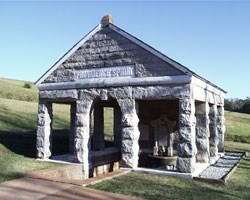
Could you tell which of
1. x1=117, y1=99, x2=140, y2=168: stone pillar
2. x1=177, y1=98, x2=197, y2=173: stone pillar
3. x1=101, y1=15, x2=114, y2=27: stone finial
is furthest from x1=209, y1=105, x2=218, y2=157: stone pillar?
x1=101, y1=15, x2=114, y2=27: stone finial

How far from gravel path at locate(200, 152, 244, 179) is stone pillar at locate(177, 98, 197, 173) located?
2.35 ft

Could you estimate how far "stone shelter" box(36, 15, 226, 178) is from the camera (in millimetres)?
10570

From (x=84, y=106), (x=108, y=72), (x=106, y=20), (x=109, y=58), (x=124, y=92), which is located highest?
Answer: (x=106, y=20)

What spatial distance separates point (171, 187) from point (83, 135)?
453 centimetres

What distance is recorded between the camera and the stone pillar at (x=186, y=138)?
1038 cm

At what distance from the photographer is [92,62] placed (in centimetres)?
1240

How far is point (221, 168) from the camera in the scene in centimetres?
1227

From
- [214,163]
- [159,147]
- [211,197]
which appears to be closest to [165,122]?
[159,147]

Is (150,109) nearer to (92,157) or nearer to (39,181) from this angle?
(92,157)

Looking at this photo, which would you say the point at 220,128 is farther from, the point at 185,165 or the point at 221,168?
the point at 185,165

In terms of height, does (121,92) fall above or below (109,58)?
below

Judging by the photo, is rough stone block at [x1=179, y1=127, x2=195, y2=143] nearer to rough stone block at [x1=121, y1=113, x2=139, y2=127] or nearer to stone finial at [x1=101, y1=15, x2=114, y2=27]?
rough stone block at [x1=121, y1=113, x2=139, y2=127]

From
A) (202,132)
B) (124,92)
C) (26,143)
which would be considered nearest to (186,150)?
(202,132)

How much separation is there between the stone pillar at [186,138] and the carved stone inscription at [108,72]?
2295mm
